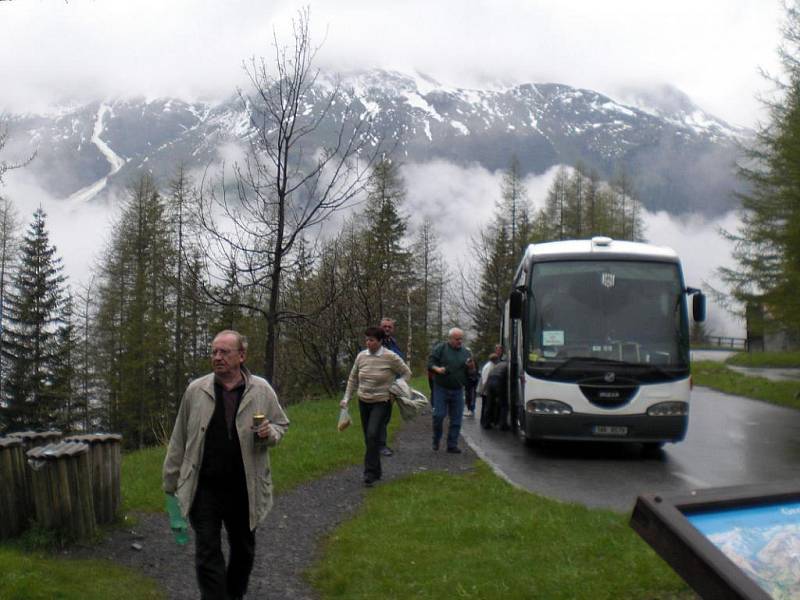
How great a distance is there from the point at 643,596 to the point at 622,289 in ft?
27.4

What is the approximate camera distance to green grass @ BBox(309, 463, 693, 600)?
6.23 metres

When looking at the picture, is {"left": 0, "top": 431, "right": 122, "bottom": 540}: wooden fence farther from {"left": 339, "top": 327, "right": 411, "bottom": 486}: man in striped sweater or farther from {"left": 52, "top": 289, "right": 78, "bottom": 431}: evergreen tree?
{"left": 52, "top": 289, "right": 78, "bottom": 431}: evergreen tree

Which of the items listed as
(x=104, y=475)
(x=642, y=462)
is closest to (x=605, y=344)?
(x=642, y=462)

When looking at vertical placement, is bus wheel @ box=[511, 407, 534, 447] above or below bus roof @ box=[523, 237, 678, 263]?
below

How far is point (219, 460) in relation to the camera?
18.6 ft

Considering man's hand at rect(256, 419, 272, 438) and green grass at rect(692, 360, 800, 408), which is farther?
green grass at rect(692, 360, 800, 408)

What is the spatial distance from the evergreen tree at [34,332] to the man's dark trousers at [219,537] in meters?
39.7

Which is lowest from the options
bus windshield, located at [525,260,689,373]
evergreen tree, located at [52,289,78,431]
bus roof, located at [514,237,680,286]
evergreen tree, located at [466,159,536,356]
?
evergreen tree, located at [52,289,78,431]

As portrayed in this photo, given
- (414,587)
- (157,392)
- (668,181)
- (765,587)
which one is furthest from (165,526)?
(668,181)

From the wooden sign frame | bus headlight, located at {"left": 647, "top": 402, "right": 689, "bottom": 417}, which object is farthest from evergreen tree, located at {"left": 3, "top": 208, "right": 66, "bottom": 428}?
the wooden sign frame

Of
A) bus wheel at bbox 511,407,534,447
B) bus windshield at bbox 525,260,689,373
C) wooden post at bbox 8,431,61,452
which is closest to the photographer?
wooden post at bbox 8,431,61,452

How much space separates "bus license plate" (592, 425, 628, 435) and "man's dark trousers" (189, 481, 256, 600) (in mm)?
8295

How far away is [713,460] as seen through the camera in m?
14.0

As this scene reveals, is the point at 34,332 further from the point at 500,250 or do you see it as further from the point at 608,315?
the point at 608,315
